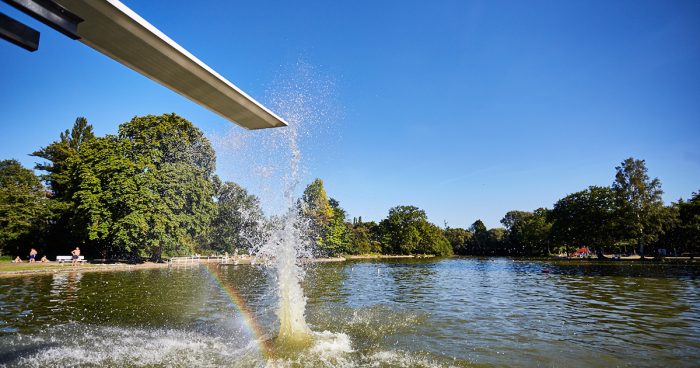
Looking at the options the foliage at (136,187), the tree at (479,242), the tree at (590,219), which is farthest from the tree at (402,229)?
the foliage at (136,187)

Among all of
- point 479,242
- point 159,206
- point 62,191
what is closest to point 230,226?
point 62,191

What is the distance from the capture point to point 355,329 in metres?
11.7

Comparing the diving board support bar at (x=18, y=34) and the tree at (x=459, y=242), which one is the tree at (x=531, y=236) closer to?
the tree at (x=459, y=242)

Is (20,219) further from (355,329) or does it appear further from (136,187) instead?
(355,329)

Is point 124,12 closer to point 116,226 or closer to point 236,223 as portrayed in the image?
point 116,226

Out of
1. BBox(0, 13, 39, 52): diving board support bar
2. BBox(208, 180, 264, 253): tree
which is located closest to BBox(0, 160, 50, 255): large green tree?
BBox(208, 180, 264, 253): tree

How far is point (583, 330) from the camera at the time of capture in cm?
1188

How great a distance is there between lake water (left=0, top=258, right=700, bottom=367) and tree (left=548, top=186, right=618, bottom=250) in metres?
52.8

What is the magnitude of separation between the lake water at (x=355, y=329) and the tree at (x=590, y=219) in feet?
173

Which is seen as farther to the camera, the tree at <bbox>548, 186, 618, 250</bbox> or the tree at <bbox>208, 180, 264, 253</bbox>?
the tree at <bbox>208, 180, 264, 253</bbox>

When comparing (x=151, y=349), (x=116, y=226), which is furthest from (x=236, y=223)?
(x=151, y=349)

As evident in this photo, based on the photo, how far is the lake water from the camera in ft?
28.1

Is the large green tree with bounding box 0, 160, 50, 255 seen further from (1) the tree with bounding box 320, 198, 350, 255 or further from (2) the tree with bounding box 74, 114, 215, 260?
(1) the tree with bounding box 320, 198, 350, 255

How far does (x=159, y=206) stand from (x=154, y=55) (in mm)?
39902
